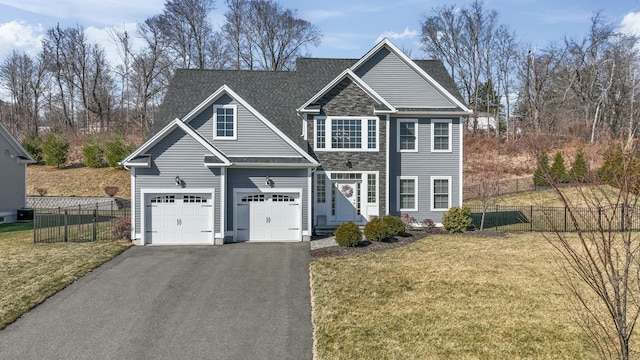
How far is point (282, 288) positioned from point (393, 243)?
6.42 m

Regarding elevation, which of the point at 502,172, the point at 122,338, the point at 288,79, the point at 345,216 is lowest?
the point at 122,338

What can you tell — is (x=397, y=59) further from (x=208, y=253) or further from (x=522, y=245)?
(x=208, y=253)

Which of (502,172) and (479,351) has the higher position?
(502,172)

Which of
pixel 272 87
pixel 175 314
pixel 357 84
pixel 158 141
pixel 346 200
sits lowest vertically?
pixel 175 314

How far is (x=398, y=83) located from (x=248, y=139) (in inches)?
312

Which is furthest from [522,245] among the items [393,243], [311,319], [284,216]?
[311,319]

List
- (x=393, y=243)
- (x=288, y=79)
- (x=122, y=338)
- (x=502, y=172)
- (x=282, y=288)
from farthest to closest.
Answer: (x=502, y=172), (x=288, y=79), (x=393, y=243), (x=282, y=288), (x=122, y=338)

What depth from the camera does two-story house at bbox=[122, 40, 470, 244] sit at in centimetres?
1652

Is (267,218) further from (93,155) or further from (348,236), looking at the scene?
(93,155)

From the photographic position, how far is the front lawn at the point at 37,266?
33.2 feet

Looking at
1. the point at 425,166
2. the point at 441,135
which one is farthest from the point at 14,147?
the point at 441,135

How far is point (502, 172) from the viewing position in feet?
118

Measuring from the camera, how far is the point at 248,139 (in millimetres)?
17547

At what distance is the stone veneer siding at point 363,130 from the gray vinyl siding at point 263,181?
2.06m
